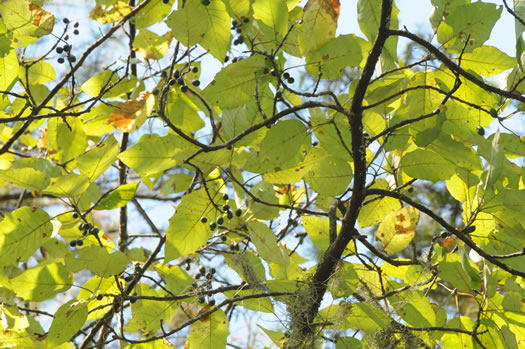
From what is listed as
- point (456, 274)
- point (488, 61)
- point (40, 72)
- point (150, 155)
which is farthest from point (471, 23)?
point (40, 72)

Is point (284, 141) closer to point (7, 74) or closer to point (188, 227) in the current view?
point (188, 227)

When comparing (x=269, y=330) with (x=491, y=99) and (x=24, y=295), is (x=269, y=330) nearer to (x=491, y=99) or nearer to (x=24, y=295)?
(x=24, y=295)

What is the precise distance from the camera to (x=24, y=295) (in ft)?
4.29

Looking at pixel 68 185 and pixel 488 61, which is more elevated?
pixel 488 61

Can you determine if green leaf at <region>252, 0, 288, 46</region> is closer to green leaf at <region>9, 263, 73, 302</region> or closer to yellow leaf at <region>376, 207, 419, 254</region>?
yellow leaf at <region>376, 207, 419, 254</region>

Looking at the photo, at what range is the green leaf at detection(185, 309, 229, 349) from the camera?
1.27 meters

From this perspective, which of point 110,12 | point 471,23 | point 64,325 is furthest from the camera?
point 110,12

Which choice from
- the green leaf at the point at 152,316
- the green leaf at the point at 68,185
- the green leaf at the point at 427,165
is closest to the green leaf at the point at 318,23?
the green leaf at the point at 427,165

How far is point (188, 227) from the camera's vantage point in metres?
1.19

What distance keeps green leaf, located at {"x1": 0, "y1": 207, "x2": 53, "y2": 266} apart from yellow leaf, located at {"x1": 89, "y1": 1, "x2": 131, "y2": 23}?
0.62 meters

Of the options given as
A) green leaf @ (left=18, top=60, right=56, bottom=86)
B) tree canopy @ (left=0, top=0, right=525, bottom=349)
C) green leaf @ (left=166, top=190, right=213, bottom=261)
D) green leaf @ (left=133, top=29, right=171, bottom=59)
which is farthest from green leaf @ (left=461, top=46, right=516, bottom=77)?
green leaf @ (left=18, top=60, right=56, bottom=86)

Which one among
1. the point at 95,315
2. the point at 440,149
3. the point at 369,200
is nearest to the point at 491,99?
the point at 440,149

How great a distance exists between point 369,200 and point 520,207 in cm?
32

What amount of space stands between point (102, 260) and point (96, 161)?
210 millimetres
